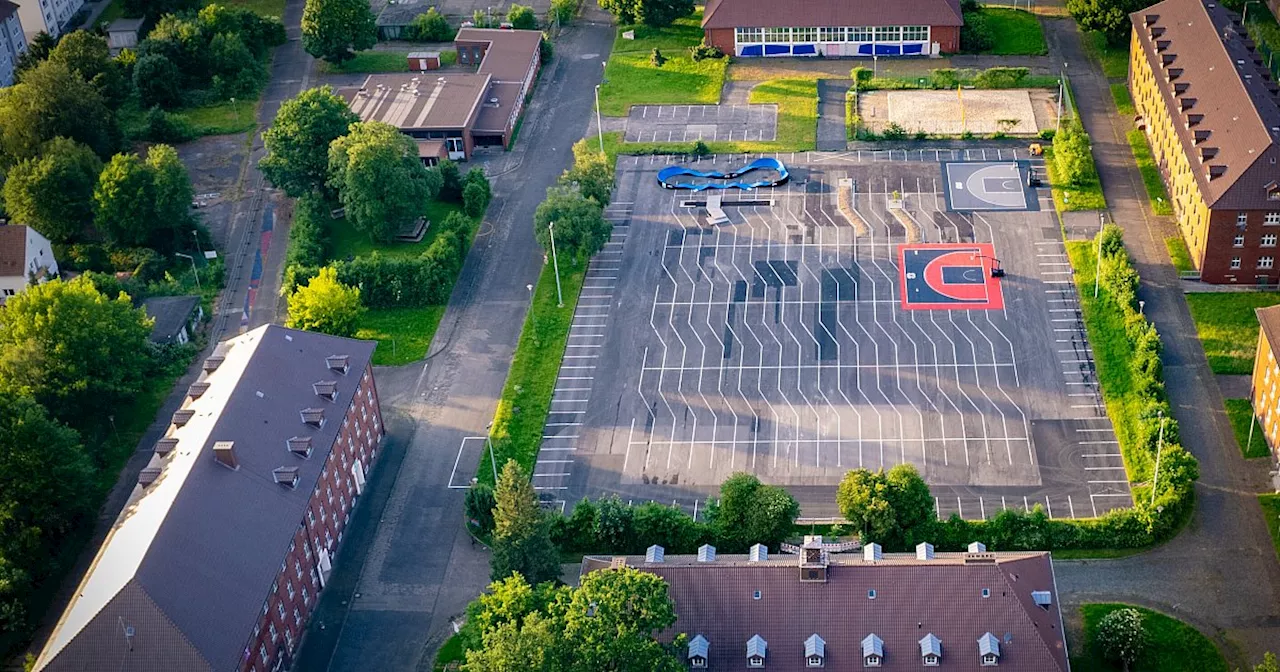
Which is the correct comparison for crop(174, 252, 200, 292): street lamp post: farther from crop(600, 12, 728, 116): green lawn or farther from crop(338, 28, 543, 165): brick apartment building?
crop(600, 12, 728, 116): green lawn

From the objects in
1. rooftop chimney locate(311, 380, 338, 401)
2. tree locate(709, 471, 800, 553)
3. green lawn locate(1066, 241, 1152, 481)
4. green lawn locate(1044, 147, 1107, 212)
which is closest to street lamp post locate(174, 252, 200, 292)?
rooftop chimney locate(311, 380, 338, 401)

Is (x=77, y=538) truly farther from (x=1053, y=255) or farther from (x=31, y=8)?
(x=31, y=8)

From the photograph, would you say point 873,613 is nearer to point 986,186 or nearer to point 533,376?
point 533,376

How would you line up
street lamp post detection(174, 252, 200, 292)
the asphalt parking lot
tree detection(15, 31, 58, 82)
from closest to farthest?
the asphalt parking lot < street lamp post detection(174, 252, 200, 292) < tree detection(15, 31, 58, 82)

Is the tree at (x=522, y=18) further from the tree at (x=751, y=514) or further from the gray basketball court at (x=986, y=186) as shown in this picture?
the tree at (x=751, y=514)

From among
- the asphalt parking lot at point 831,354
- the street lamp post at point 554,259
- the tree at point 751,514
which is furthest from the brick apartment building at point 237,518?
the tree at point 751,514

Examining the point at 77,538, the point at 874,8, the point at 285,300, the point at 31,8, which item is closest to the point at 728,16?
the point at 874,8
